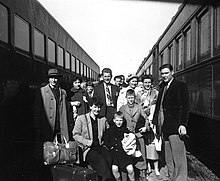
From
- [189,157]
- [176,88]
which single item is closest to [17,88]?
[176,88]

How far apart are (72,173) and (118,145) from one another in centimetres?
76

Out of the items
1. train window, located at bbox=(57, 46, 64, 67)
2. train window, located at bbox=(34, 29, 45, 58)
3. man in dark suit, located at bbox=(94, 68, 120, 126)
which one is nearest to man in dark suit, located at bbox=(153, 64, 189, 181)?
man in dark suit, located at bbox=(94, 68, 120, 126)

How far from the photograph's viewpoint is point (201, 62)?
4.33 m

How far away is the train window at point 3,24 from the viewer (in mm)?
3890

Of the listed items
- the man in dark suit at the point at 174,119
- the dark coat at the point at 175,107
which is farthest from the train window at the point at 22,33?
the dark coat at the point at 175,107

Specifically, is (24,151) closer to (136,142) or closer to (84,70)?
(136,142)

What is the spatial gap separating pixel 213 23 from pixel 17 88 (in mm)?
2782

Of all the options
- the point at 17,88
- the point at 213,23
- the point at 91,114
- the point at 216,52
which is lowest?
the point at 91,114

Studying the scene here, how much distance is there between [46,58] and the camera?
564 centimetres

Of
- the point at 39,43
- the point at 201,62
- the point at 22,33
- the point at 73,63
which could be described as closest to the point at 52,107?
the point at 22,33

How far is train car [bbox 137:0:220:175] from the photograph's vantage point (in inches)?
150

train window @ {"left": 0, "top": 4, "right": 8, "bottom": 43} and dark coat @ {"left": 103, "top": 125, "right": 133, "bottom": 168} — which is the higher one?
train window @ {"left": 0, "top": 4, "right": 8, "bottom": 43}

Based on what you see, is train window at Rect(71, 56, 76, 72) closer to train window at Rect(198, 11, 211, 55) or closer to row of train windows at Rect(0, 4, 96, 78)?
row of train windows at Rect(0, 4, 96, 78)

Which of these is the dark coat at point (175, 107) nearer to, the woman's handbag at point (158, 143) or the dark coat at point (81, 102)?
the woman's handbag at point (158, 143)
